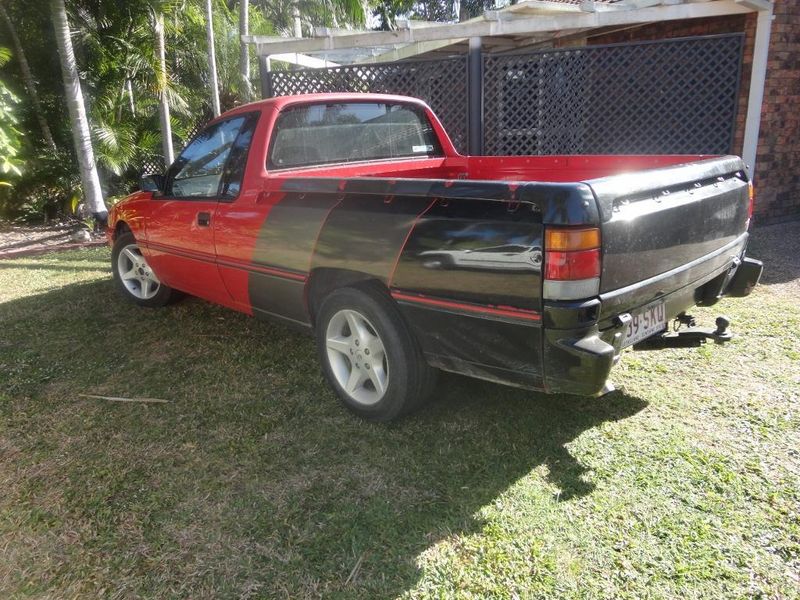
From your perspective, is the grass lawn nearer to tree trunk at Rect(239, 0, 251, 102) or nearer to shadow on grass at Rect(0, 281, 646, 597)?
shadow on grass at Rect(0, 281, 646, 597)

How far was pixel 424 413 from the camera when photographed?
3303mm

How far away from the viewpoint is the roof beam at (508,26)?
7.11 m

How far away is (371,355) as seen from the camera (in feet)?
10.2

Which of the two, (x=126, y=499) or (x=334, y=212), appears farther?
(x=334, y=212)

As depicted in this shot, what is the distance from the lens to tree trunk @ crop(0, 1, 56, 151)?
1109 centimetres

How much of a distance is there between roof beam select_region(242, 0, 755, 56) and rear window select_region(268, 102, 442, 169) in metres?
4.21

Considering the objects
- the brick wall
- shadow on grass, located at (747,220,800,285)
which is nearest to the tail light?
shadow on grass, located at (747,220,800,285)

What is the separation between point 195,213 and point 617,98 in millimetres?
6240

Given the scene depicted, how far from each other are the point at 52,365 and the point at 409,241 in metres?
2.99

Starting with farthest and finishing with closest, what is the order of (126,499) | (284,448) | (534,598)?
(284,448)
(126,499)
(534,598)

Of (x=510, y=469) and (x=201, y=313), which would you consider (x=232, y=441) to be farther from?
(x=201, y=313)

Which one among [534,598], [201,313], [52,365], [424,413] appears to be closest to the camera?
[534,598]

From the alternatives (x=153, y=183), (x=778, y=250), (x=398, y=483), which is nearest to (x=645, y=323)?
(x=398, y=483)

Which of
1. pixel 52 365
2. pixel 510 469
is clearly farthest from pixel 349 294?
pixel 52 365
